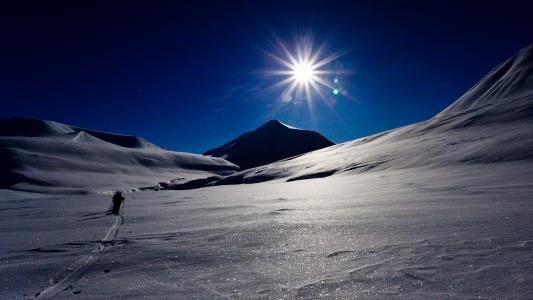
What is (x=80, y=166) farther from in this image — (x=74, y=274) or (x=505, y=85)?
(x=505, y=85)

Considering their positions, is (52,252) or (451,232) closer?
(451,232)

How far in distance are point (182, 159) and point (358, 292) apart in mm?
138572

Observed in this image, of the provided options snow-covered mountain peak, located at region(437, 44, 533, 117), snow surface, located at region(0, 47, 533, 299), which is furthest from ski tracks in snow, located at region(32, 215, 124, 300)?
snow-covered mountain peak, located at region(437, 44, 533, 117)

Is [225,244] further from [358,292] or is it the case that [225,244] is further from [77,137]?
[77,137]

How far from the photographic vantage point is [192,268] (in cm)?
364

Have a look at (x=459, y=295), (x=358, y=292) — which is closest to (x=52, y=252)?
(x=358, y=292)

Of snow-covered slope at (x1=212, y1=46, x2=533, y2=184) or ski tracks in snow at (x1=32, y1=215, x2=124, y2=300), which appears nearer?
ski tracks in snow at (x1=32, y1=215, x2=124, y2=300)

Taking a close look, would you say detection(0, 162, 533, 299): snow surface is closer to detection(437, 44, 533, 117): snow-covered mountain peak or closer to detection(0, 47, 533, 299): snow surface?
detection(0, 47, 533, 299): snow surface

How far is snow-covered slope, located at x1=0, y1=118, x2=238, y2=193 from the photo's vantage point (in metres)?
65.6

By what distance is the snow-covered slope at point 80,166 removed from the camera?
65562 millimetres

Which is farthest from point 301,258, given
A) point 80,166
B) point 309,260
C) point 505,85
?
point 80,166

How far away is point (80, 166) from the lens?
8569cm

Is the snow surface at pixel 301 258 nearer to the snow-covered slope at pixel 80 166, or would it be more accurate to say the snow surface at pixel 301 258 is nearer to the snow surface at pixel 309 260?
the snow surface at pixel 309 260

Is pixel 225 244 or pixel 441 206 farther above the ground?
pixel 441 206
